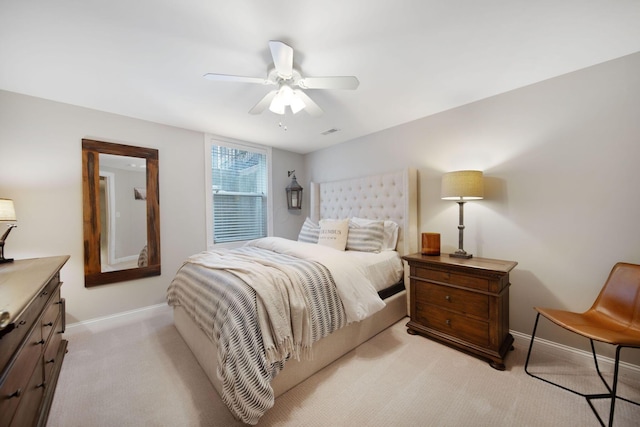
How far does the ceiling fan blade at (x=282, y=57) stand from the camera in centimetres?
142

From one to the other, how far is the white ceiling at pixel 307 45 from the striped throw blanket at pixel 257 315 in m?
1.62

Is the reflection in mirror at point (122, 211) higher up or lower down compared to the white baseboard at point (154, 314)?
higher up

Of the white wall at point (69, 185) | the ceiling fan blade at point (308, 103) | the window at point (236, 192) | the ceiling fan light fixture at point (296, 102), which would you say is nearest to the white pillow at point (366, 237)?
the ceiling fan blade at point (308, 103)

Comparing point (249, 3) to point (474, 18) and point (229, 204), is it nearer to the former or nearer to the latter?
point (474, 18)

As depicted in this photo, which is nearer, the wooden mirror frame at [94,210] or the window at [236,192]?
the wooden mirror frame at [94,210]

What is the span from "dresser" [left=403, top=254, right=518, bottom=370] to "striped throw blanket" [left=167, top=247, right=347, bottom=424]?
3.13ft

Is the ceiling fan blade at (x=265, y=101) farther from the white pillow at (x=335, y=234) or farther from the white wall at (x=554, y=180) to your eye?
the white wall at (x=554, y=180)

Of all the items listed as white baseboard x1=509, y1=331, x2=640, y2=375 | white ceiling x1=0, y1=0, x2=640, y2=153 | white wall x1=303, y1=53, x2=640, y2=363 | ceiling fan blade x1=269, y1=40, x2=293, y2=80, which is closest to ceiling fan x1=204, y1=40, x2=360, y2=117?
ceiling fan blade x1=269, y1=40, x2=293, y2=80

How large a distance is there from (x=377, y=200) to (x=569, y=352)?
7.44 feet

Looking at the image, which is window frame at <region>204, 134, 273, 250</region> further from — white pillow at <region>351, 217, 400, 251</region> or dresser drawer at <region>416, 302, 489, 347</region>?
dresser drawer at <region>416, 302, 489, 347</region>

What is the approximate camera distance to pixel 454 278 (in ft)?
6.77

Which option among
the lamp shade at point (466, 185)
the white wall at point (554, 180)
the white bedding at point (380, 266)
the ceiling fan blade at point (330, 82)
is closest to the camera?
the ceiling fan blade at point (330, 82)

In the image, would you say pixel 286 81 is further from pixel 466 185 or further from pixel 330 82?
pixel 466 185

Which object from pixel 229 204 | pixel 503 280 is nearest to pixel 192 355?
pixel 229 204
